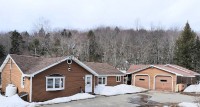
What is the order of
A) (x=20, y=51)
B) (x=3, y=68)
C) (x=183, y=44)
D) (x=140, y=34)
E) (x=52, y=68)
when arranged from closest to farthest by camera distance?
(x=52, y=68) < (x=3, y=68) < (x=183, y=44) < (x=20, y=51) < (x=140, y=34)

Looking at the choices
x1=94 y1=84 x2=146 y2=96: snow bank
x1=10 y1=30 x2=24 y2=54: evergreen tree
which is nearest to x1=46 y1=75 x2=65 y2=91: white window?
x1=94 y1=84 x2=146 y2=96: snow bank

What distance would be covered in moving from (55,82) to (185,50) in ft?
131

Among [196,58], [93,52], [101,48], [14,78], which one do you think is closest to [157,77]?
[14,78]

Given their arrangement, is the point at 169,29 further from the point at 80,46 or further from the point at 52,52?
the point at 52,52

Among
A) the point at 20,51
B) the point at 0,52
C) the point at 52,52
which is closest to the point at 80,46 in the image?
the point at 52,52

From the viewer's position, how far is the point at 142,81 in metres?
35.8

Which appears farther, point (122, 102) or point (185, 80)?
point (185, 80)

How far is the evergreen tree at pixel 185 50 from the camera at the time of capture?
177ft

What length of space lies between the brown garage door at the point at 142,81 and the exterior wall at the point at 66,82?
40.7ft

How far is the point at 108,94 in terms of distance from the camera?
26.2m

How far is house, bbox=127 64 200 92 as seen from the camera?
108ft

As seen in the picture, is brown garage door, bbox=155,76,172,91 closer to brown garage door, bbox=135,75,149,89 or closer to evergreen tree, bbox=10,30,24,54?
brown garage door, bbox=135,75,149,89

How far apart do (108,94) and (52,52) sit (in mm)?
33597

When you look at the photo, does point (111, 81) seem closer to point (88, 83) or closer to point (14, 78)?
point (88, 83)
